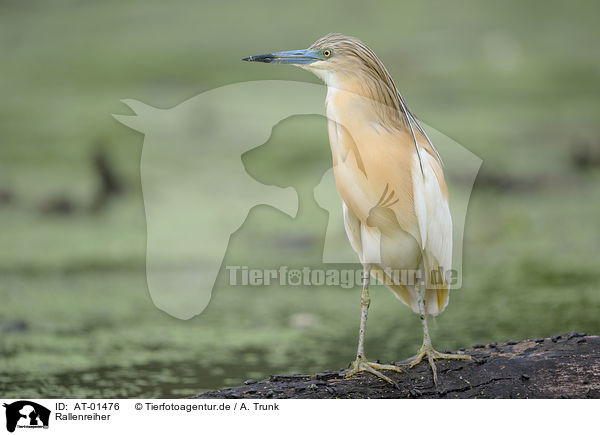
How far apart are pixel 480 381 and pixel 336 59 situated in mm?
684

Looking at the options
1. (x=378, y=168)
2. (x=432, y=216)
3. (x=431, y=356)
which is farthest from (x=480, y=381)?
(x=378, y=168)

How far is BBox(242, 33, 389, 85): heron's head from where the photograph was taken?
149cm

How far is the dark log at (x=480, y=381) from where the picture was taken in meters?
1.43

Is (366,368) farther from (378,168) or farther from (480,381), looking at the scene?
(378,168)

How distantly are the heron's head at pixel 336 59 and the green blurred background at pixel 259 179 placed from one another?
861 mm

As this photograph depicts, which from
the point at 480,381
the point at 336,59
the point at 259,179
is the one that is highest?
the point at 259,179

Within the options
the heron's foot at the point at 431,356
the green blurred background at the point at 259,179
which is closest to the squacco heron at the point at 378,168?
the heron's foot at the point at 431,356

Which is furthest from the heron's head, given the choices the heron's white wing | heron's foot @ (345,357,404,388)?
heron's foot @ (345,357,404,388)

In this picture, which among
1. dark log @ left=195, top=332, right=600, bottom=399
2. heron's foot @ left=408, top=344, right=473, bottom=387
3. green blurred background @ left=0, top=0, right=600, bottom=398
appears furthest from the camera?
green blurred background @ left=0, top=0, right=600, bottom=398

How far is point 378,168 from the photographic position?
1498 mm

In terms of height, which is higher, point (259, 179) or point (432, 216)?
point (259, 179)

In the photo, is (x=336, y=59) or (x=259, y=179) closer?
(x=336, y=59)

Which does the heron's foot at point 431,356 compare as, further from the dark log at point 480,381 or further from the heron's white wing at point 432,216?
the heron's white wing at point 432,216

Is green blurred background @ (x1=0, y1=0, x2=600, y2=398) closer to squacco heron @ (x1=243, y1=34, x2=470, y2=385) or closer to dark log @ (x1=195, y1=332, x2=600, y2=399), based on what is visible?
dark log @ (x1=195, y1=332, x2=600, y2=399)
